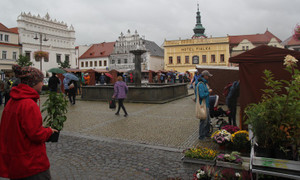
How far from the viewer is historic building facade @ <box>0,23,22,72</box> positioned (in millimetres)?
51406

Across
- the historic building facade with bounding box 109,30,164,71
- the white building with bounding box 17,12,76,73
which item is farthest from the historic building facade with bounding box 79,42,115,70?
the white building with bounding box 17,12,76,73

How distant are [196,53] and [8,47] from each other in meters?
40.6

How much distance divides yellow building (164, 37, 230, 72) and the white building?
2565 centimetres

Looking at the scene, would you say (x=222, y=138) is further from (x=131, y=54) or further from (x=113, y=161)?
(x=131, y=54)

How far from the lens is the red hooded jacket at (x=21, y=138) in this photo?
2549 millimetres

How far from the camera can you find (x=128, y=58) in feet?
211

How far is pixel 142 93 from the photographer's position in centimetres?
1584

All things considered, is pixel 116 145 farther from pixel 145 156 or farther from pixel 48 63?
pixel 48 63

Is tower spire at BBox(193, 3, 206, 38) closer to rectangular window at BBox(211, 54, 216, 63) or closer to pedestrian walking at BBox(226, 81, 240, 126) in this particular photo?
rectangular window at BBox(211, 54, 216, 63)

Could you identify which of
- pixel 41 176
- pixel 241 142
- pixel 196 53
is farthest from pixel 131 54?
pixel 41 176

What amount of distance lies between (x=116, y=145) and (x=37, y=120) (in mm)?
4044

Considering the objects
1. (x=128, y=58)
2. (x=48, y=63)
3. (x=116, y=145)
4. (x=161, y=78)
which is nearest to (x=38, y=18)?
(x=48, y=63)

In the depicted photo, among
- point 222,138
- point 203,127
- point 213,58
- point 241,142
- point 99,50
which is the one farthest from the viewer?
point 99,50

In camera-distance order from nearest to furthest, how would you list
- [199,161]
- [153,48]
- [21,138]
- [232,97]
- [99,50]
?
[21,138] → [199,161] → [232,97] → [153,48] → [99,50]
